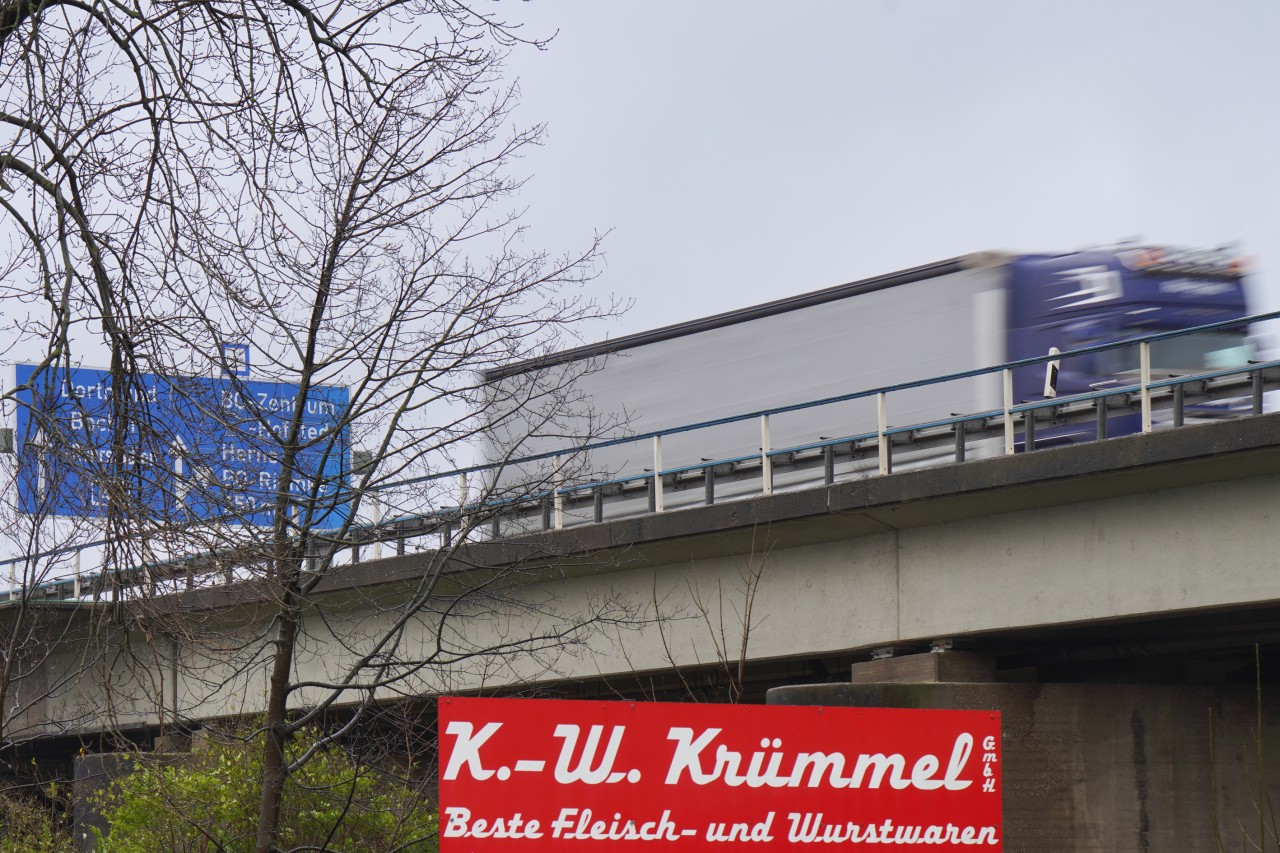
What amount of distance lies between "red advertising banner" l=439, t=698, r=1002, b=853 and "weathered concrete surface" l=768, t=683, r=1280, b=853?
9.12 meters

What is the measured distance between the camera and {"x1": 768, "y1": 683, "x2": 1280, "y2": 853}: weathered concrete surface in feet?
51.2

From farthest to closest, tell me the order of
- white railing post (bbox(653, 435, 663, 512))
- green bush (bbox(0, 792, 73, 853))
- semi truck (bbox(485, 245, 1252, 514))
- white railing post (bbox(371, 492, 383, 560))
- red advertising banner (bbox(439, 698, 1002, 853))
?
semi truck (bbox(485, 245, 1252, 514)) < green bush (bbox(0, 792, 73, 853)) < white railing post (bbox(653, 435, 663, 512)) < white railing post (bbox(371, 492, 383, 560)) < red advertising banner (bbox(439, 698, 1002, 853))

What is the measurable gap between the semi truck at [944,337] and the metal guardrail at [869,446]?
78cm

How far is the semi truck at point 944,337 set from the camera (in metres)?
21.8

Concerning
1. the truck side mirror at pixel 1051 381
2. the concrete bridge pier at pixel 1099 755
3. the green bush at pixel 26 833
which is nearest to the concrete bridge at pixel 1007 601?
the concrete bridge pier at pixel 1099 755

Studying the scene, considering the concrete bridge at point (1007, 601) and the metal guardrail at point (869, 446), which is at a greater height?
the metal guardrail at point (869, 446)

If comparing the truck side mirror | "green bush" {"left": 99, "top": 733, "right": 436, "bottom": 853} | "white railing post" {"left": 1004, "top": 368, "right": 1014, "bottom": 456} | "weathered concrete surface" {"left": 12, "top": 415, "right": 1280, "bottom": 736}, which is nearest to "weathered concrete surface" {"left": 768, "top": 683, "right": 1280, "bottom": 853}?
"weathered concrete surface" {"left": 12, "top": 415, "right": 1280, "bottom": 736}

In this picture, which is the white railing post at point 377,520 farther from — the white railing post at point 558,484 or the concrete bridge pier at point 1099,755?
the concrete bridge pier at point 1099,755

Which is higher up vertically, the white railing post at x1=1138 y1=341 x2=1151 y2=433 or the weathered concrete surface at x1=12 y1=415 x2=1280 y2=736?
the white railing post at x1=1138 y1=341 x2=1151 y2=433

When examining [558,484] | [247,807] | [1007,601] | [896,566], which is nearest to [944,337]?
[896,566]

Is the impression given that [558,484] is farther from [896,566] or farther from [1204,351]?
[1204,351]

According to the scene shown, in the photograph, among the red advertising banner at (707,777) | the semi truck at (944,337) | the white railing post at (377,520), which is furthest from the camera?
the semi truck at (944,337)

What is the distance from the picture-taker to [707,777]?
19.2 ft

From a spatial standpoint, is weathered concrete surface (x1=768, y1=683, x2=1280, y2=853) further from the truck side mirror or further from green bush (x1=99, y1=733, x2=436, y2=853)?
the truck side mirror
